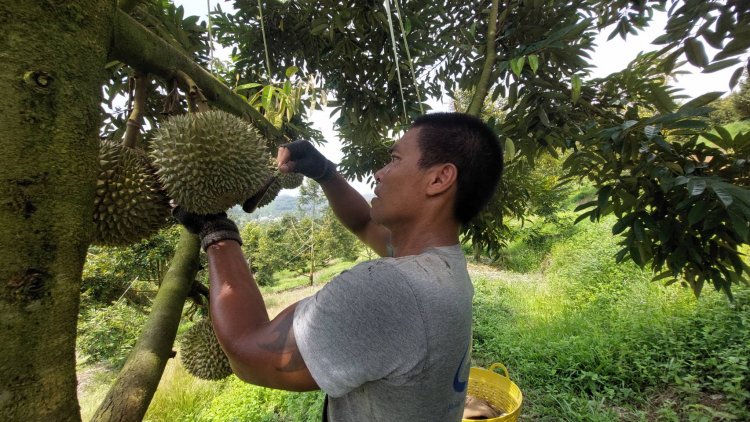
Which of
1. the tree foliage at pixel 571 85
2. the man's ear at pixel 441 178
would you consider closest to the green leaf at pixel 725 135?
the tree foliage at pixel 571 85

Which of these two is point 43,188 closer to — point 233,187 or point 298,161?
point 233,187

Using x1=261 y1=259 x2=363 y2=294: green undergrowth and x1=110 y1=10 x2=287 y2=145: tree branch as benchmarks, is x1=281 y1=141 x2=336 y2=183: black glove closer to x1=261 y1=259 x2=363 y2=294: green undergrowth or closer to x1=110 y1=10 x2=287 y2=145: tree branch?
x1=110 y1=10 x2=287 y2=145: tree branch

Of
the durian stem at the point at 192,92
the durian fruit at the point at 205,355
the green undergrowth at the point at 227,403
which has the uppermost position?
the durian stem at the point at 192,92

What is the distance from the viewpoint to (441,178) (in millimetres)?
1228

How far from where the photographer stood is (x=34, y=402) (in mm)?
A: 433

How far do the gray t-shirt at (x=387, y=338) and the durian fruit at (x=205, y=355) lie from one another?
531 millimetres

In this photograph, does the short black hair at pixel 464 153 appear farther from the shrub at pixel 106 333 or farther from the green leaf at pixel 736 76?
the shrub at pixel 106 333

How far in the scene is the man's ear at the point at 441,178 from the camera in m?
1.22

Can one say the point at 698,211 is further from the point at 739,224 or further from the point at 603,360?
the point at 603,360

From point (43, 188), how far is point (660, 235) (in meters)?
2.27

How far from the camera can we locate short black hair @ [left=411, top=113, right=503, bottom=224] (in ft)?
4.07

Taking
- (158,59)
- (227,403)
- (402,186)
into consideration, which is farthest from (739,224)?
(227,403)

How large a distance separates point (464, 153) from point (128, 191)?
3.22ft

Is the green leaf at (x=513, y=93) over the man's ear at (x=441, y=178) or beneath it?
over
